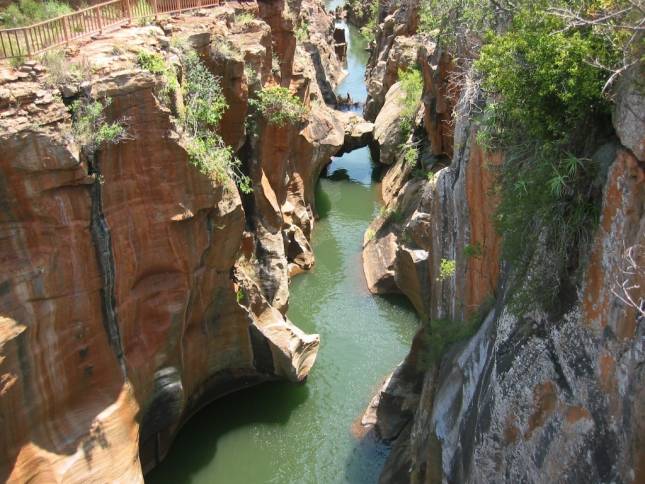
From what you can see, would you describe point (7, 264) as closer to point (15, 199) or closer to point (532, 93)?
point (15, 199)

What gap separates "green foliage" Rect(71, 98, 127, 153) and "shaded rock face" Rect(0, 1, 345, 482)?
16cm

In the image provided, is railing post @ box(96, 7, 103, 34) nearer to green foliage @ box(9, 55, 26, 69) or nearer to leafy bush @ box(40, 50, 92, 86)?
leafy bush @ box(40, 50, 92, 86)

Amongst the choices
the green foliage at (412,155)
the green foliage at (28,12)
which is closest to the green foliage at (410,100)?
the green foliage at (412,155)

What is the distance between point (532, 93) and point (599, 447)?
13.2 feet

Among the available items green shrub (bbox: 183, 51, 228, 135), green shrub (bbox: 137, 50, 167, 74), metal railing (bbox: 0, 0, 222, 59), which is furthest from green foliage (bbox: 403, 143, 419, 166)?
green shrub (bbox: 137, 50, 167, 74)

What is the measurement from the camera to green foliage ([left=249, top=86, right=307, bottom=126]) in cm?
1799

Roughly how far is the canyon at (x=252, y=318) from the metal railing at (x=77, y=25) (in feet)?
1.56

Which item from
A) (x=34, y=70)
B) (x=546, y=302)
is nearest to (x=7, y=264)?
(x=34, y=70)

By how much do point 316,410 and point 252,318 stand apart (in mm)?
2812

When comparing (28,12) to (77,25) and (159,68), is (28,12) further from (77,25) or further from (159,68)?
(159,68)

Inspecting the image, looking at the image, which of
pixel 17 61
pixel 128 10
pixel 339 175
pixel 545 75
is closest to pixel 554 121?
pixel 545 75

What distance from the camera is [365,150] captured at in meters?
35.0

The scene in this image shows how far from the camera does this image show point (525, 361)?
7867mm

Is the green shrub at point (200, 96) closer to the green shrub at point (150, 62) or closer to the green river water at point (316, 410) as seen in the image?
A: the green shrub at point (150, 62)
